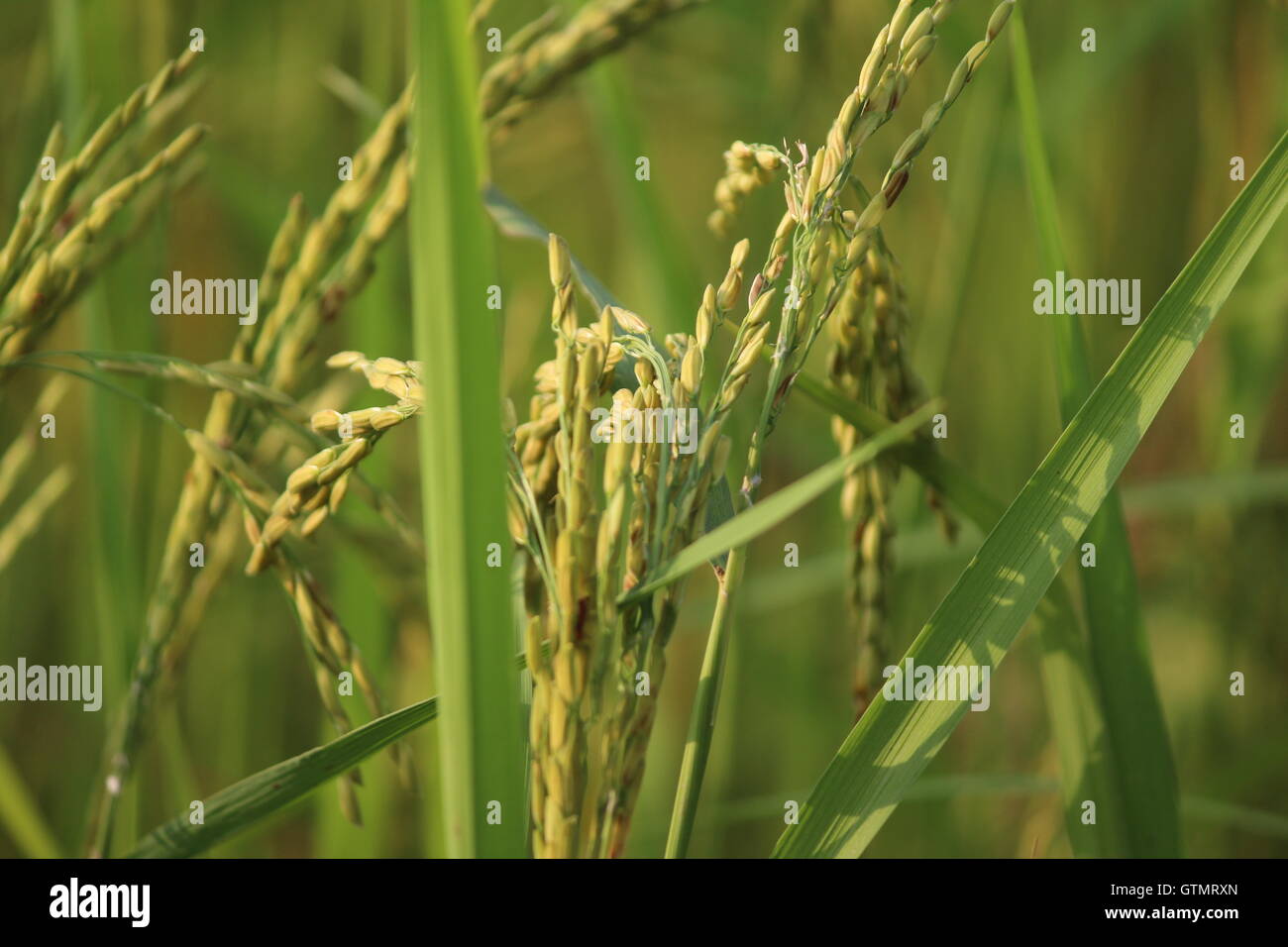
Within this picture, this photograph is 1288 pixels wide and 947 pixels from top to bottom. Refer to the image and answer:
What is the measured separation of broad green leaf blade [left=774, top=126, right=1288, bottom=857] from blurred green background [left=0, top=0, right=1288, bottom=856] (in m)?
0.46

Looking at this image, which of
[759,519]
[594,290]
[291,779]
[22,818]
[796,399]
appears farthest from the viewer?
[796,399]

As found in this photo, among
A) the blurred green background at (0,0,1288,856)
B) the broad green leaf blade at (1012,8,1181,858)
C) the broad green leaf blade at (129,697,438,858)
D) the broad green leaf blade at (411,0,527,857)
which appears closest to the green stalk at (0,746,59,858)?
the blurred green background at (0,0,1288,856)

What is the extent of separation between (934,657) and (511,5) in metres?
1.69

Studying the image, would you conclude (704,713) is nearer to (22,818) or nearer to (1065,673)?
(1065,673)

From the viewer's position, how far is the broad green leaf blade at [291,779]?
0.55 m

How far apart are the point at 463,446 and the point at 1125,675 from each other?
0.49m

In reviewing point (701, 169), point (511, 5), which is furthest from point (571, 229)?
point (511, 5)

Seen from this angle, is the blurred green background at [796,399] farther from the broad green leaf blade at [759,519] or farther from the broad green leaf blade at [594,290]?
the broad green leaf blade at [759,519]

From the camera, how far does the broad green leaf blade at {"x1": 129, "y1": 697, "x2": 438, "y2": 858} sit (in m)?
0.55

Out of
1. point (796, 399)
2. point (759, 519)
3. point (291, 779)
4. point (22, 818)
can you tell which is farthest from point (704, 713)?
point (796, 399)

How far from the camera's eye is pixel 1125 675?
68cm

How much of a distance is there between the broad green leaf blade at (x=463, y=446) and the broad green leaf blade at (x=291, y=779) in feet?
0.23

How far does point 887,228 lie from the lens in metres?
1.76

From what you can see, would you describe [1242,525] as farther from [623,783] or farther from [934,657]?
[623,783]
